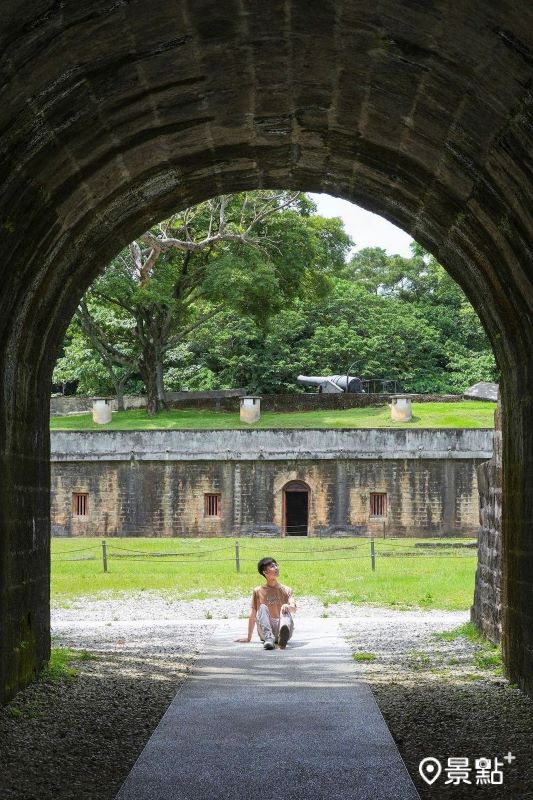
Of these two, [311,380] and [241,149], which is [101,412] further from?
[241,149]

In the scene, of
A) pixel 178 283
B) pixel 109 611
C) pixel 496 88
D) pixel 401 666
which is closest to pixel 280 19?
pixel 496 88

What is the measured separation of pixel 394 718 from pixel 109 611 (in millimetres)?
9708

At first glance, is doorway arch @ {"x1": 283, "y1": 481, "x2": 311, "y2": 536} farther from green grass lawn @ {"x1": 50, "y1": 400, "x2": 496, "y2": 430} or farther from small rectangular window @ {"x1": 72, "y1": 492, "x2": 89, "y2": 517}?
small rectangular window @ {"x1": 72, "y1": 492, "x2": 89, "y2": 517}

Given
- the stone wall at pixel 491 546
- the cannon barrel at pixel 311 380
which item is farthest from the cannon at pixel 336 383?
the stone wall at pixel 491 546

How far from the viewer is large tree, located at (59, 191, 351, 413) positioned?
35.2 metres

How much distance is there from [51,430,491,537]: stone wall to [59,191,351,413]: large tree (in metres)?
5.15

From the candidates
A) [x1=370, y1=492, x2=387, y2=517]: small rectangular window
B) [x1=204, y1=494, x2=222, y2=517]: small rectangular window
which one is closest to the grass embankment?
[x1=370, y1=492, x2=387, y2=517]: small rectangular window

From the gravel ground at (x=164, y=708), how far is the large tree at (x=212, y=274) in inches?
799

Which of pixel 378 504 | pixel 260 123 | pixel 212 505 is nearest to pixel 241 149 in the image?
pixel 260 123

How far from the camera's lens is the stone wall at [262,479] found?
3512cm

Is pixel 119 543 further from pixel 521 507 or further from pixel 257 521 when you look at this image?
pixel 521 507

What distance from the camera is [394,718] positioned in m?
7.24

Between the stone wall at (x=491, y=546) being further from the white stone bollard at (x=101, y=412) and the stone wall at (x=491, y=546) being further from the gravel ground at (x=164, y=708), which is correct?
the white stone bollard at (x=101, y=412)

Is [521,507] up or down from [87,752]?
up
